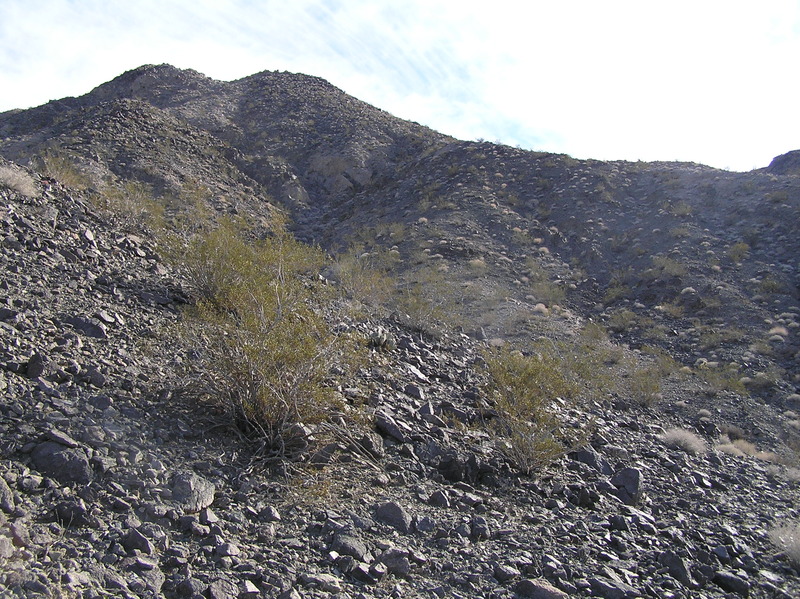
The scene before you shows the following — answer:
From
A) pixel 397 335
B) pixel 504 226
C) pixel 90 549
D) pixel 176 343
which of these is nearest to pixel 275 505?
pixel 90 549

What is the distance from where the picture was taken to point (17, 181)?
32.5 feet

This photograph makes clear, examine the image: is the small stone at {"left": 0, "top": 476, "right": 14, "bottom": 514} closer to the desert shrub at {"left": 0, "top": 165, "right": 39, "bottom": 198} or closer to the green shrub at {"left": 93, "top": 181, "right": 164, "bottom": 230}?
the desert shrub at {"left": 0, "top": 165, "right": 39, "bottom": 198}

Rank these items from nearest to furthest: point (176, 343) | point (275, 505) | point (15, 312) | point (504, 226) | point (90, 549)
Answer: point (90, 549)
point (275, 505)
point (15, 312)
point (176, 343)
point (504, 226)

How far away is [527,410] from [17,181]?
8.98m

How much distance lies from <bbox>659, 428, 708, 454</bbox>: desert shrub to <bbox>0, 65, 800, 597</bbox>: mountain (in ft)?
0.17

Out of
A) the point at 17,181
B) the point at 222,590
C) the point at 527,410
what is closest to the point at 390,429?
the point at 527,410

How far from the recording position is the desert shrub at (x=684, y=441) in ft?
32.0

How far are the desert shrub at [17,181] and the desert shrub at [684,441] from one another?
37.3 ft

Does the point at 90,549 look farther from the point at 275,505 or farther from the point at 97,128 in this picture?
the point at 97,128

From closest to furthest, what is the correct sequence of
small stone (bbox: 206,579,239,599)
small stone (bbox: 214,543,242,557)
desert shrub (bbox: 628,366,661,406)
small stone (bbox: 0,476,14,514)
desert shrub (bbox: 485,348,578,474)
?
small stone (bbox: 206,579,239,599)
small stone (bbox: 0,476,14,514)
small stone (bbox: 214,543,242,557)
desert shrub (bbox: 485,348,578,474)
desert shrub (bbox: 628,366,661,406)

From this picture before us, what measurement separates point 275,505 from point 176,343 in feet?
10.4

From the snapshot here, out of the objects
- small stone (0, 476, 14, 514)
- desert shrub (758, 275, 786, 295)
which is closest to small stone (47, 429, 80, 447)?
small stone (0, 476, 14, 514)

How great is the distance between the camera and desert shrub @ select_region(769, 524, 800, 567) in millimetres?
6008

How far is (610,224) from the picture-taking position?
21.7 meters
